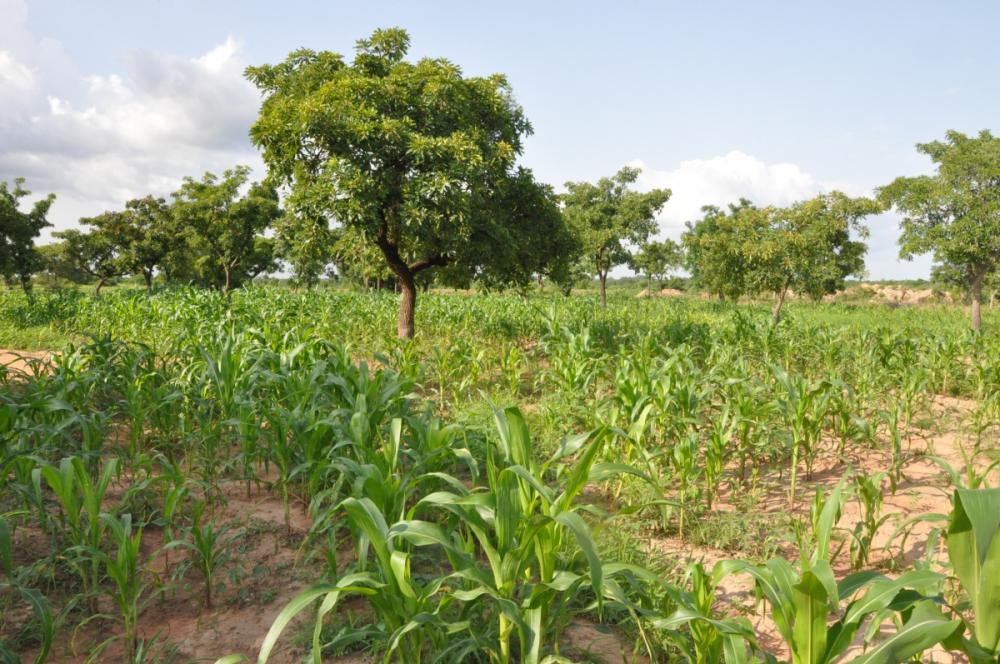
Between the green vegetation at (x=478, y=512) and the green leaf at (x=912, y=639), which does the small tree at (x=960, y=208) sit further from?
the green leaf at (x=912, y=639)

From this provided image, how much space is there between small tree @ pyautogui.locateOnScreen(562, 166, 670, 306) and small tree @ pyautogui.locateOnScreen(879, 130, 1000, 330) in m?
9.65

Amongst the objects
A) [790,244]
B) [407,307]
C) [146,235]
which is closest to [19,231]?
[146,235]

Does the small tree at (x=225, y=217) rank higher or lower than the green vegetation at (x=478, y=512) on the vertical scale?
higher

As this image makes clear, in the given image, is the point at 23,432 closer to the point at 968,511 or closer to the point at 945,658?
the point at 968,511

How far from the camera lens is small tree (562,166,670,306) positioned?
24.5 meters

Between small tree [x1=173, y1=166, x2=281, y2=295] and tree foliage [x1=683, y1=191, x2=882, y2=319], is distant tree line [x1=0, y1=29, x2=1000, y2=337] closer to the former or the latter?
tree foliage [x1=683, y1=191, x2=882, y2=319]

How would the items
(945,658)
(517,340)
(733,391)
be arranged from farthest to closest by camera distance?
1. (517,340)
2. (733,391)
3. (945,658)

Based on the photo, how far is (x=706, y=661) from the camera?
245cm

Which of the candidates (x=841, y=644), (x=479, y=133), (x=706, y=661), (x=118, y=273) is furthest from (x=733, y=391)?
(x=118, y=273)

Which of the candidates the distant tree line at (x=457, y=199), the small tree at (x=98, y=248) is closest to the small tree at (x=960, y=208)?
the distant tree line at (x=457, y=199)

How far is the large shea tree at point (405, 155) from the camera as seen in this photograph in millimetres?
8164

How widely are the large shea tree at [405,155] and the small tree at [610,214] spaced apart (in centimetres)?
1452

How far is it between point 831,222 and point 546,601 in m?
15.2

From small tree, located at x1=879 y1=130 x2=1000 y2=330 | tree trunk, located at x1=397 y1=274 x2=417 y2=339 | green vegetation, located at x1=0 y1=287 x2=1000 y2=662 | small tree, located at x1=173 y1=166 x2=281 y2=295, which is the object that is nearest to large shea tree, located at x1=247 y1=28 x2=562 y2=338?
tree trunk, located at x1=397 y1=274 x2=417 y2=339
